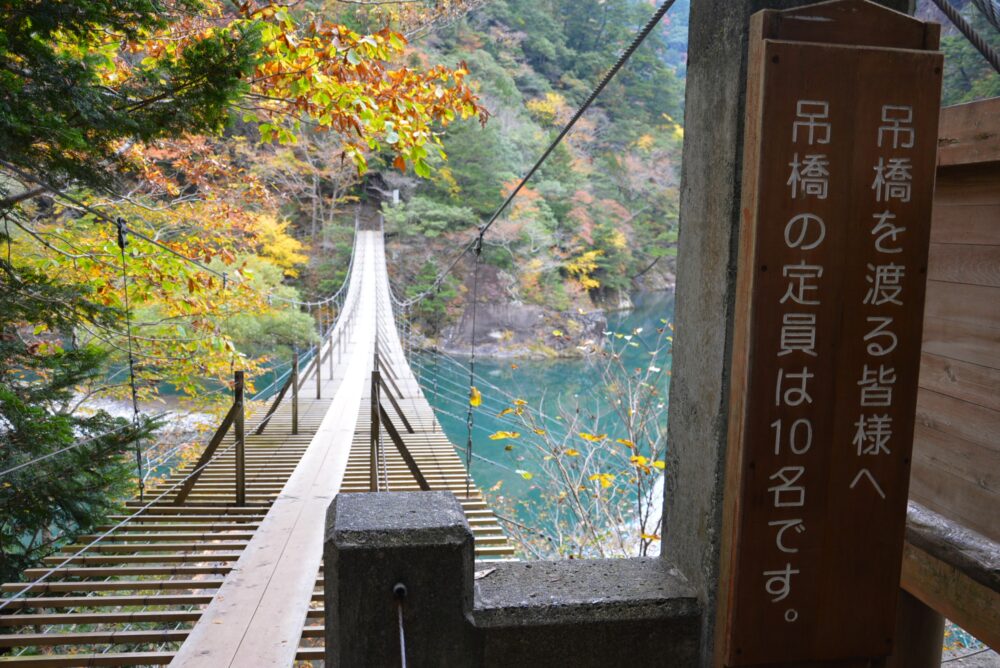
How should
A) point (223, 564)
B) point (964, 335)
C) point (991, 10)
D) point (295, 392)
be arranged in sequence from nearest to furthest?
point (991, 10), point (964, 335), point (223, 564), point (295, 392)

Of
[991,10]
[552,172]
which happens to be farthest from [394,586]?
[552,172]

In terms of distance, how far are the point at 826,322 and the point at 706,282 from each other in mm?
170

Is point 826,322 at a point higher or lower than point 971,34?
lower

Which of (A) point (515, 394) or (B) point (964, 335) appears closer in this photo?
(B) point (964, 335)

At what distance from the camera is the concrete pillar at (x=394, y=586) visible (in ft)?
2.94

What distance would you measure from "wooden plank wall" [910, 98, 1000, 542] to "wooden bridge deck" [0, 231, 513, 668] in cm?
139

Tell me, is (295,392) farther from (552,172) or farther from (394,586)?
(552,172)

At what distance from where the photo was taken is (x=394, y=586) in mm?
907

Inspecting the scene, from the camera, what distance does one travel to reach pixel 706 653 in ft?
3.17

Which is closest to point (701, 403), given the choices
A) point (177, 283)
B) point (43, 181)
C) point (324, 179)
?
point (43, 181)

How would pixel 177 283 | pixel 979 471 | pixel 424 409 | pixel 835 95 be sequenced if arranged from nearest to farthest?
pixel 835 95 < pixel 979 471 < pixel 177 283 < pixel 424 409

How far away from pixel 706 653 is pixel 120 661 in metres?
1.40

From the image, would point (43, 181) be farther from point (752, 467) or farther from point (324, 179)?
point (324, 179)

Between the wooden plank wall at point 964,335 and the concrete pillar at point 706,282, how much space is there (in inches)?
11.4
